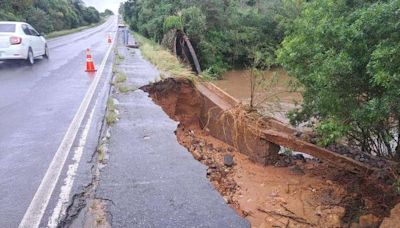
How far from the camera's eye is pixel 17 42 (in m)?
13.9

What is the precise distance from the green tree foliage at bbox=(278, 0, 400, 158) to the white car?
11.3 metres

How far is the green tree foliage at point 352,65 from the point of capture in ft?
12.8

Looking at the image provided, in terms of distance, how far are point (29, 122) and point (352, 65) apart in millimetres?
5487

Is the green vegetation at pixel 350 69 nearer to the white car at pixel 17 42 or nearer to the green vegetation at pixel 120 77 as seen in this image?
the green vegetation at pixel 120 77

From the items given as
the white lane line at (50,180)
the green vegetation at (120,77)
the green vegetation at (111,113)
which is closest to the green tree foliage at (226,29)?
the green vegetation at (120,77)

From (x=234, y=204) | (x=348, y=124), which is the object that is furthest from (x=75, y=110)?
(x=348, y=124)

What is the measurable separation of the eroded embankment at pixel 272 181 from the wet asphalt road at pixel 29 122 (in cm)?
216

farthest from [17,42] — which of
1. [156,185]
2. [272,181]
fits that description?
[272,181]

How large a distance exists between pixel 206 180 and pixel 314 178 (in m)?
1.86

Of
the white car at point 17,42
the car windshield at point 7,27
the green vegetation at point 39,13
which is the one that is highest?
the green vegetation at point 39,13

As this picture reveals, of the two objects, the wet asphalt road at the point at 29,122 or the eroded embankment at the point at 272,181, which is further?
the eroded embankment at the point at 272,181

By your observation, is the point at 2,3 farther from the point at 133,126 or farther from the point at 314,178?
the point at 314,178

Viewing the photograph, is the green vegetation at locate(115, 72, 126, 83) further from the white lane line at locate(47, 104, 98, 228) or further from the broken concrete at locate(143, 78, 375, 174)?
the white lane line at locate(47, 104, 98, 228)

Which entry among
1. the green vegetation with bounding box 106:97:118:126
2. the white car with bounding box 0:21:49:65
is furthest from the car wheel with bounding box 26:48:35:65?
the green vegetation with bounding box 106:97:118:126
